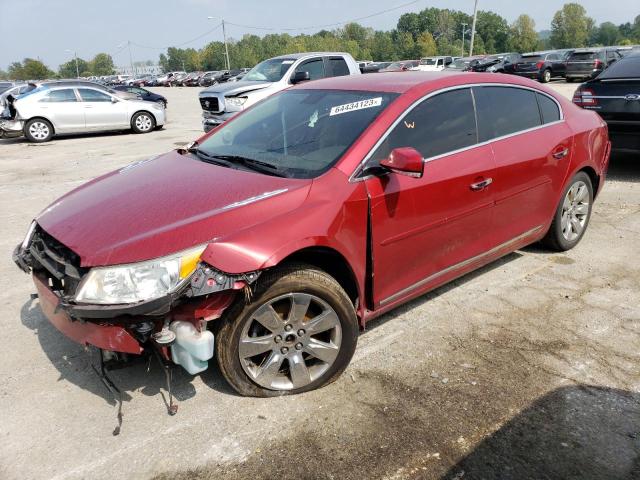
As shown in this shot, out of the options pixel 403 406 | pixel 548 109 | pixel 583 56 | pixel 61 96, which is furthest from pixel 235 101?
pixel 583 56

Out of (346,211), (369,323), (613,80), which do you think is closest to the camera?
(346,211)

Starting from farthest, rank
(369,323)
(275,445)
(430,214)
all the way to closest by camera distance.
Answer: (369,323)
(430,214)
(275,445)

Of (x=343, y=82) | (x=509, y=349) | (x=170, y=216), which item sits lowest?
(x=509, y=349)

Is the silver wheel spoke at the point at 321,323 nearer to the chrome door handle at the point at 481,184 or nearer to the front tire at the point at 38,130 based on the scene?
the chrome door handle at the point at 481,184

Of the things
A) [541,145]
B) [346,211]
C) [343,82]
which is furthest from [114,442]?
[541,145]

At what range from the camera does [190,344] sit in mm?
2504

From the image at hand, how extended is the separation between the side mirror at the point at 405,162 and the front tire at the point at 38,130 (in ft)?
43.9

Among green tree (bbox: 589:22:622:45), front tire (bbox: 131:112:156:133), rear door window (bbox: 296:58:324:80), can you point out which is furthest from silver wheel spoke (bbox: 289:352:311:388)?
green tree (bbox: 589:22:622:45)

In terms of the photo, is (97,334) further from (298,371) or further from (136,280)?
(298,371)

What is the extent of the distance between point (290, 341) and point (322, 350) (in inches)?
7.8

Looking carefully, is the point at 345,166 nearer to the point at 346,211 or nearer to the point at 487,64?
the point at 346,211

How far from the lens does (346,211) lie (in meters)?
2.88

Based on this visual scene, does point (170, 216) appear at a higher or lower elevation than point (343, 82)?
lower

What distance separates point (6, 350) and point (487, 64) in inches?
1380
